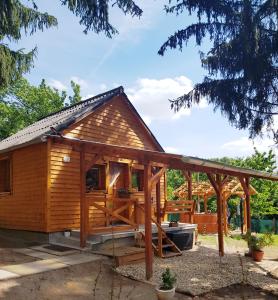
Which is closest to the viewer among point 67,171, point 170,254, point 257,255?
point 170,254

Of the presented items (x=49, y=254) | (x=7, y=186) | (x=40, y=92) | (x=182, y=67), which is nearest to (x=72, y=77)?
(x=40, y=92)

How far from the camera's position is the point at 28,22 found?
10.2m

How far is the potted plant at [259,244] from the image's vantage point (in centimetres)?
1081

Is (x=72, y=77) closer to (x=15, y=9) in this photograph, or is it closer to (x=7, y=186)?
(x=7, y=186)

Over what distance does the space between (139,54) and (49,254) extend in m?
6.05

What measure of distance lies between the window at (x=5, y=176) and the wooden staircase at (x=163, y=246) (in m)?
5.29

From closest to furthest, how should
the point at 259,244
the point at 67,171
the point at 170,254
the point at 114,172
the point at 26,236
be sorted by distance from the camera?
the point at 170,254
the point at 259,244
the point at 26,236
the point at 67,171
the point at 114,172

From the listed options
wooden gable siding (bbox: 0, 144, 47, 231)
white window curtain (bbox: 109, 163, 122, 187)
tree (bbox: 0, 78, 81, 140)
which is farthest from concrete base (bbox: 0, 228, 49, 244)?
tree (bbox: 0, 78, 81, 140)

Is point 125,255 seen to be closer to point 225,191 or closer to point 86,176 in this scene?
point 86,176

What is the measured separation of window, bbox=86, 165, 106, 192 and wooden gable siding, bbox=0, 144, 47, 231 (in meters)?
1.75

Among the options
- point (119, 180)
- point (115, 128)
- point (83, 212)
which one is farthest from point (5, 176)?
point (83, 212)

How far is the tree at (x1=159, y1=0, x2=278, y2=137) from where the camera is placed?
9680 millimetres

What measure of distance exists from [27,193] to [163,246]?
451 cm

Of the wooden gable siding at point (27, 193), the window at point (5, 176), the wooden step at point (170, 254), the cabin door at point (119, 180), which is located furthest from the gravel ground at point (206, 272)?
the window at point (5, 176)
